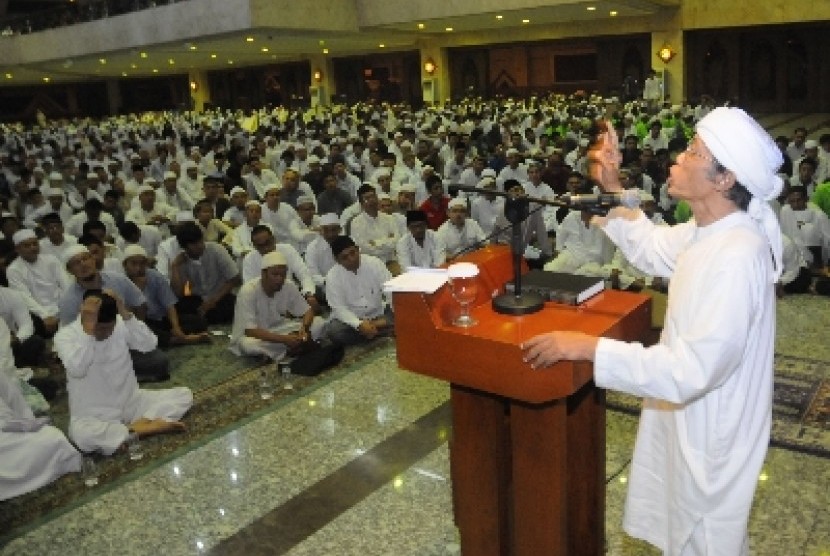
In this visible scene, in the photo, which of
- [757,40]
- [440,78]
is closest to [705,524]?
[757,40]

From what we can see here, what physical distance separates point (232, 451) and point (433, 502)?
1.21m

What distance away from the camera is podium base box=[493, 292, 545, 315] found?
2021 millimetres

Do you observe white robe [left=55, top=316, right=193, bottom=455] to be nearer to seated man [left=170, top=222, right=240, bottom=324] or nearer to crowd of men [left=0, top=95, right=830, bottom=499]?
crowd of men [left=0, top=95, right=830, bottom=499]

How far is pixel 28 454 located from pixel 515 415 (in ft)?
9.01

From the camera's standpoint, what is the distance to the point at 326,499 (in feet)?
11.1

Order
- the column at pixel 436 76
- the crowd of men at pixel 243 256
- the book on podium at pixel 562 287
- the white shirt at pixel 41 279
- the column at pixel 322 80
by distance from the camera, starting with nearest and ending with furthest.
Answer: the book on podium at pixel 562 287 → the crowd of men at pixel 243 256 → the white shirt at pixel 41 279 → the column at pixel 436 76 → the column at pixel 322 80

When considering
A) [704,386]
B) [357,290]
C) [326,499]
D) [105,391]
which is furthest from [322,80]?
[704,386]

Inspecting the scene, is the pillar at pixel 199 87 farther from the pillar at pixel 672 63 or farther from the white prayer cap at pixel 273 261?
the white prayer cap at pixel 273 261

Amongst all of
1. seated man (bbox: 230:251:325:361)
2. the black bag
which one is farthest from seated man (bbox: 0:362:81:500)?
seated man (bbox: 230:251:325:361)

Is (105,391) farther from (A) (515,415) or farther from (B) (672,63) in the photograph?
(B) (672,63)

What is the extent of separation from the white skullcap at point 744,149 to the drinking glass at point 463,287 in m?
Result: 0.65

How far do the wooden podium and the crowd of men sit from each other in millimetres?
336

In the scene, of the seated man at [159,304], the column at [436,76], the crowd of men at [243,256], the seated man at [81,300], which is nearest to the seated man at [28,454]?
the crowd of men at [243,256]

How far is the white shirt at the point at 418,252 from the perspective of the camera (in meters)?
6.57
